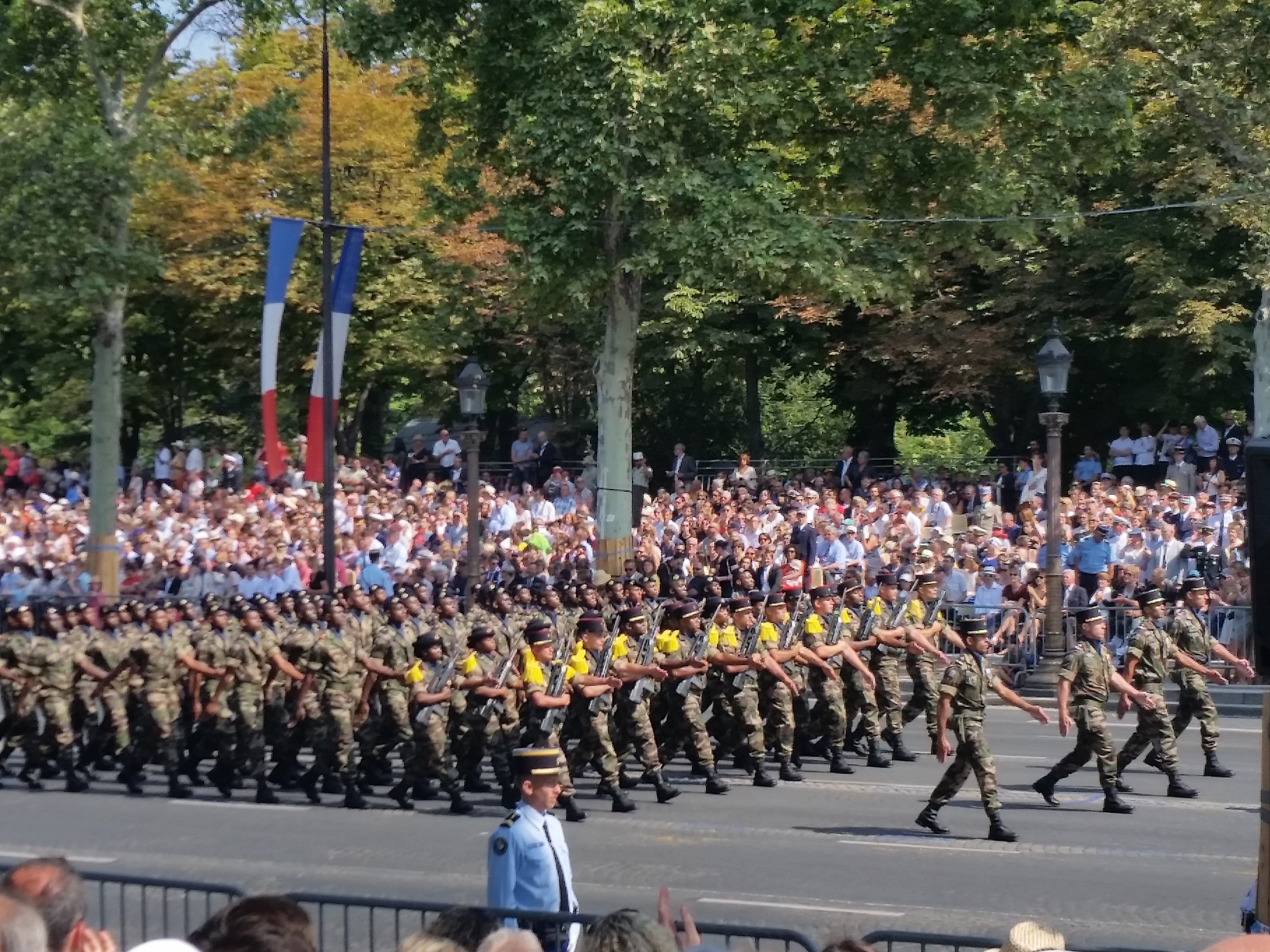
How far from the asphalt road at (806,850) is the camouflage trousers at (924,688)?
51cm

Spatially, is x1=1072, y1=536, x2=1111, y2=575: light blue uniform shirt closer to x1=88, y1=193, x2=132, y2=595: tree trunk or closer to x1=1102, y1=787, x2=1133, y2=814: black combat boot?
x1=1102, y1=787, x2=1133, y2=814: black combat boot

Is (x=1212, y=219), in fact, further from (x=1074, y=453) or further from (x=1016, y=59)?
(x=1074, y=453)

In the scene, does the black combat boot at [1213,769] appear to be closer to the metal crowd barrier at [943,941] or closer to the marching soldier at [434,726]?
the marching soldier at [434,726]

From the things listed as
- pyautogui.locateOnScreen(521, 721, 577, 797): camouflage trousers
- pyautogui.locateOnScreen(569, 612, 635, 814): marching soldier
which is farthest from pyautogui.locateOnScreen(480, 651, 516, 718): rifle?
pyautogui.locateOnScreen(569, 612, 635, 814): marching soldier

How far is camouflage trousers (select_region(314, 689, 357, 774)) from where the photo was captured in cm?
1502

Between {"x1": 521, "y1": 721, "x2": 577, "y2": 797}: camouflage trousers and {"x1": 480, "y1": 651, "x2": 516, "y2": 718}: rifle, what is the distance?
23 centimetres

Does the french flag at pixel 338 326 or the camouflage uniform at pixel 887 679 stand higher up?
the french flag at pixel 338 326

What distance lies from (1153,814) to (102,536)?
1889cm

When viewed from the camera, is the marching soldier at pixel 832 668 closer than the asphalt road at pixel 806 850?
No

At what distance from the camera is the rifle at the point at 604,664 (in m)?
14.2

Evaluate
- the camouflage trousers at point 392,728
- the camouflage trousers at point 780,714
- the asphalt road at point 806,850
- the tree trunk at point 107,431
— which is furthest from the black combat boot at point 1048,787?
the tree trunk at point 107,431

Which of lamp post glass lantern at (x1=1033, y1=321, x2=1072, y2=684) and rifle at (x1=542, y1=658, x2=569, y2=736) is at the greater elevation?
lamp post glass lantern at (x1=1033, y1=321, x2=1072, y2=684)

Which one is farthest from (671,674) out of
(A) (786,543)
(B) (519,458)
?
(B) (519,458)

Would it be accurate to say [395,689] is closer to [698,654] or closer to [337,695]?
[337,695]
